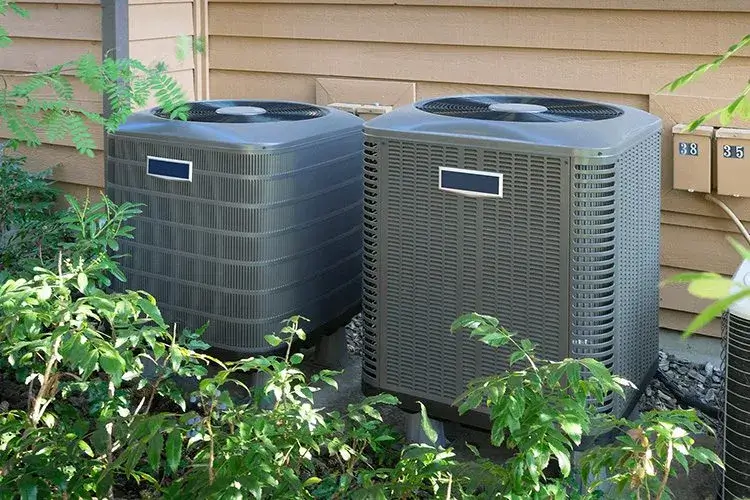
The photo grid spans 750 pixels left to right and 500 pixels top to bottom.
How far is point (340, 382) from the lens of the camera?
145 inches

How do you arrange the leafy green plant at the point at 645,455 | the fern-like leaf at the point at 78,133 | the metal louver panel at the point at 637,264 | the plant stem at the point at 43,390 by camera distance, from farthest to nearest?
the metal louver panel at the point at 637,264 → the fern-like leaf at the point at 78,133 → the plant stem at the point at 43,390 → the leafy green plant at the point at 645,455

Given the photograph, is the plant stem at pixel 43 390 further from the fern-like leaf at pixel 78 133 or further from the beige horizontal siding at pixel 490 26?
the beige horizontal siding at pixel 490 26

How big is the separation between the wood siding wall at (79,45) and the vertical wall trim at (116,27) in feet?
0.11

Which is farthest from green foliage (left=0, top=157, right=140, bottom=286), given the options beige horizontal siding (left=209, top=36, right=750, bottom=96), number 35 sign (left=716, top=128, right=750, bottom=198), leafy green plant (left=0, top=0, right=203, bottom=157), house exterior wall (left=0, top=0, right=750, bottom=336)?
number 35 sign (left=716, top=128, right=750, bottom=198)

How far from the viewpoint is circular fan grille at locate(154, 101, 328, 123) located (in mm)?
3406

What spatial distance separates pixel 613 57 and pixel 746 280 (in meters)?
1.60

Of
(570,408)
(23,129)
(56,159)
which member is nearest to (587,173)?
(570,408)

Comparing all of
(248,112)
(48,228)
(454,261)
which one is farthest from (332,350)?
(48,228)

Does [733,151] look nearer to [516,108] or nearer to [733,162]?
[733,162]

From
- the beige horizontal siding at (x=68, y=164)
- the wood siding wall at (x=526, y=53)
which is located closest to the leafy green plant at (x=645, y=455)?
the wood siding wall at (x=526, y=53)

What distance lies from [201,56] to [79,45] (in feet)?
1.85

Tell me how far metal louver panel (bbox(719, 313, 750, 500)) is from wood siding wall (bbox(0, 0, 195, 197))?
119 inches

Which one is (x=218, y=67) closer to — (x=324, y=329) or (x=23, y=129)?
(x=324, y=329)

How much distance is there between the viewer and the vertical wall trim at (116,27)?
4.49m
